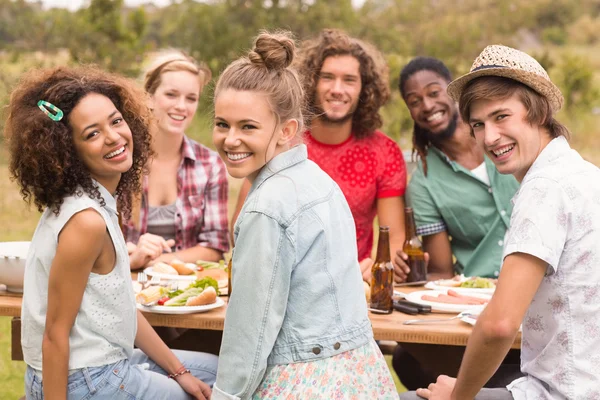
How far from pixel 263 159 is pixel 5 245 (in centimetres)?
146

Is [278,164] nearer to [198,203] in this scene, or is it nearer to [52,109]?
[52,109]

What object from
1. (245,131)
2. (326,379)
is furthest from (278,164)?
(326,379)

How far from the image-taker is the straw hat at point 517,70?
7.15 feet

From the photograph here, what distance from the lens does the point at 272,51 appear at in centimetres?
214

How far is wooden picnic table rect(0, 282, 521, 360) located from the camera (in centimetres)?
256

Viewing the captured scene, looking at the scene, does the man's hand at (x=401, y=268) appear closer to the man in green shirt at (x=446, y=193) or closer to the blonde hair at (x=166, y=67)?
the man in green shirt at (x=446, y=193)

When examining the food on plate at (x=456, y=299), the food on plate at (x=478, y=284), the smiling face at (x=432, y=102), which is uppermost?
the smiling face at (x=432, y=102)

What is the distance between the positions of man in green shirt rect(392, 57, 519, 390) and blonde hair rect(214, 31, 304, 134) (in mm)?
1564

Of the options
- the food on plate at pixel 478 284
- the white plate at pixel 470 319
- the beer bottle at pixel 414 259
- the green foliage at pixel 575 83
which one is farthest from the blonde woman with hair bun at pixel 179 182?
the green foliage at pixel 575 83

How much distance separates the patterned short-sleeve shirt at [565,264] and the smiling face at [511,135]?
0.10 m

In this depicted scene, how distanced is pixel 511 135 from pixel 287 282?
78 centimetres

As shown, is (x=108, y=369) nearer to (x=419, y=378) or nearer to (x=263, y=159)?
(x=263, y=159)

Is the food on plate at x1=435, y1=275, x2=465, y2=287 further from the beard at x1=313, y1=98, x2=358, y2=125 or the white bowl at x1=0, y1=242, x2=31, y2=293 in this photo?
the white bowl at x1=0, y1=242, x2=31, y2=293

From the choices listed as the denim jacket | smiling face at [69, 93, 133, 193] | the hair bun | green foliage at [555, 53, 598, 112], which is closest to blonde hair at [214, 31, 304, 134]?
the hair bun
